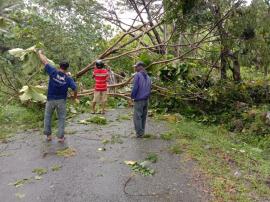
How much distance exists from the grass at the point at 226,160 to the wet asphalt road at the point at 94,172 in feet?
0.99

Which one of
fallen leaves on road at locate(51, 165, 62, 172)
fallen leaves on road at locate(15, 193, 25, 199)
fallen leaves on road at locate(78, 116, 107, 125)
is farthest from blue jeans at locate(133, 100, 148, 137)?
fallen leaves on road at locate(15, 193, 25, 199)

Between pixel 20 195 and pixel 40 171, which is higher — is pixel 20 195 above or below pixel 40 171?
below

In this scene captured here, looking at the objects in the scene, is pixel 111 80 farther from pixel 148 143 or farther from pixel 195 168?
pixel 195 168

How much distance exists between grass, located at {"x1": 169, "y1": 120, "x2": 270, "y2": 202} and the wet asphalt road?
11.9 inches

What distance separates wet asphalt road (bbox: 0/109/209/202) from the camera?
5906mm

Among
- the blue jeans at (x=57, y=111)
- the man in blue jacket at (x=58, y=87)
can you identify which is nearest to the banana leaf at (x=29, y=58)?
the man in blue jacket at (x=58, y=87)

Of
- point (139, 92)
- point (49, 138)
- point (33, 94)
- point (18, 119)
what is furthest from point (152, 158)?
point (18, 119)

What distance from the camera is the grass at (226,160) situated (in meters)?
6.07

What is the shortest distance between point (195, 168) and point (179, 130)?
2865 mm

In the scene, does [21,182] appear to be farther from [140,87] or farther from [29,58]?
[29,58]

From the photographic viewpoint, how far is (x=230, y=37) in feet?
38.0

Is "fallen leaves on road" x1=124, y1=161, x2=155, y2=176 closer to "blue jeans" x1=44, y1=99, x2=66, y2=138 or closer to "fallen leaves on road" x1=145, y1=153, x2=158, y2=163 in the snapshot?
"fallen leaves on road" x1=145, y1=153, x2=158, y2=163

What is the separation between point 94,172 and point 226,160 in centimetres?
244

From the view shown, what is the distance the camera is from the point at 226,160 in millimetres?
7613
